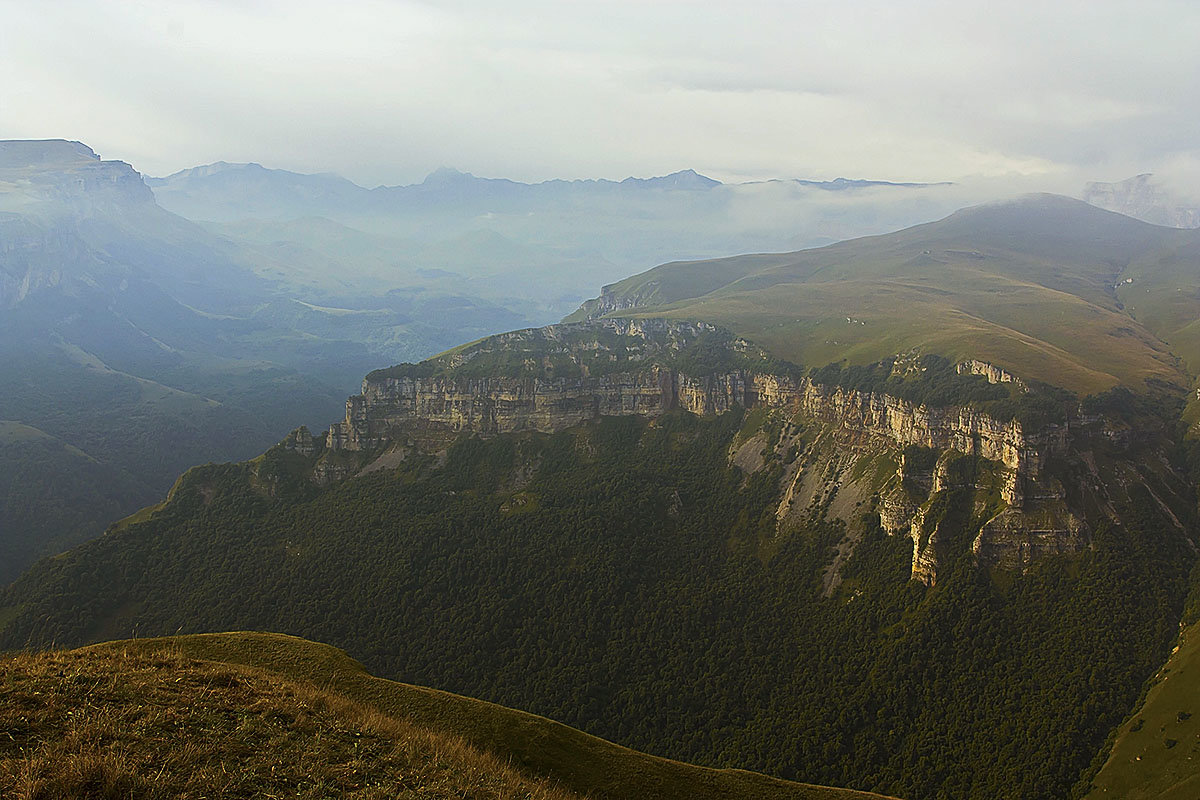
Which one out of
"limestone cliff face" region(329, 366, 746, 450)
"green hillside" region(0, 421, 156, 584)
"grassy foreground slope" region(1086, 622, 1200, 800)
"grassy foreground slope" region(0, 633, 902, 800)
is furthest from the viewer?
"green hillside" region(0, 421, 156, 584)

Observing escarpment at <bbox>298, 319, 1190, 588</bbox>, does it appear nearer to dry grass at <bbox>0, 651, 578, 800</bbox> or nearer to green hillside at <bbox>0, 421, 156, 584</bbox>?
green hillside at <bbox>0, 421, 156, 584</bbox>

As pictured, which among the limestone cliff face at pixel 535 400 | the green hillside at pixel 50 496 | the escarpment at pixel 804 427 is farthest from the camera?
the green hillside at pixel 50 496

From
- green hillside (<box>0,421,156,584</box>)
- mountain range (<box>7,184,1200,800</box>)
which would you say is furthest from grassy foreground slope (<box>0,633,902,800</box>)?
green hillside (<box>0,421,156,584</box>)

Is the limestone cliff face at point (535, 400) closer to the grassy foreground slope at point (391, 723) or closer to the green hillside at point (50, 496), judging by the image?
the green hillside at point (50, 496)

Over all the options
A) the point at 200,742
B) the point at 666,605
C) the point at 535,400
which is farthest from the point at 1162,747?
the point at 535,400

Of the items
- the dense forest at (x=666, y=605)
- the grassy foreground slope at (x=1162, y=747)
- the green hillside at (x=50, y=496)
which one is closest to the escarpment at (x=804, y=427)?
the dense forest at (x=666, y=605)

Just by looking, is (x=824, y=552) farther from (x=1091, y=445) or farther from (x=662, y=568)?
(x=1091, y=445)
